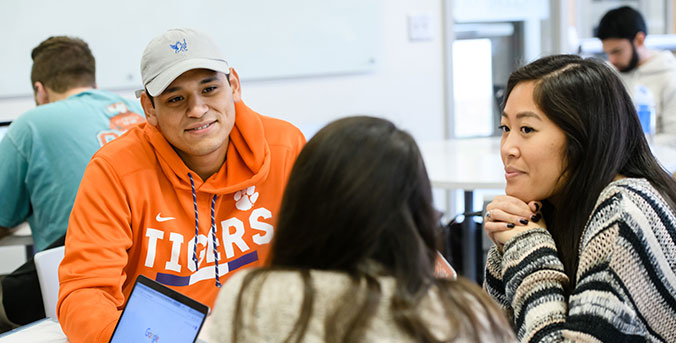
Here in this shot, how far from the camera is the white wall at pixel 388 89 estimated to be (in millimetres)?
4074

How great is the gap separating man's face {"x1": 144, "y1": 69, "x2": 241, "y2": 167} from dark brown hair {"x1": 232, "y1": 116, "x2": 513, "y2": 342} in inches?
31.4

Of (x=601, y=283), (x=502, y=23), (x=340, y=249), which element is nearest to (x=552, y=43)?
(x=502, y=23)

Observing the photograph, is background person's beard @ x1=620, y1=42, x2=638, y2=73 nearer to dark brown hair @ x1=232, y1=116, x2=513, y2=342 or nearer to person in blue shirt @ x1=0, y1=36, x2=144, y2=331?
person in blue shirt @ x1=0, y1=36, x2=144, y2=331

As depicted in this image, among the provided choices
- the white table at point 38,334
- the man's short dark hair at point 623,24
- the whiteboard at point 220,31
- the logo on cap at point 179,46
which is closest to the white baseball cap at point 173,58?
the logo on cap at point 179,46

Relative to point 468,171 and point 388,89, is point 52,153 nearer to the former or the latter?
point 468,171

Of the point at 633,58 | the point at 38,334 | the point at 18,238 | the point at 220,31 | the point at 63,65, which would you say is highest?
the point at 220,31

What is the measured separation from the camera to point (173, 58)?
5.34 ft

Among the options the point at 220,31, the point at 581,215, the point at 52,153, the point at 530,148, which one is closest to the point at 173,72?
the point at 530,148

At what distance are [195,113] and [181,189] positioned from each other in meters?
0.18

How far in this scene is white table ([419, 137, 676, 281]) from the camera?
101 inches

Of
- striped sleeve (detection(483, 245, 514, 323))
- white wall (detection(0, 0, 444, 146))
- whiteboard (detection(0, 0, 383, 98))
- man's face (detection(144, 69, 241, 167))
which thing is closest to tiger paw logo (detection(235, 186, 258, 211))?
man's face (detection(144, 69, 241, 167))

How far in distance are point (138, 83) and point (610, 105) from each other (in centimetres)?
291

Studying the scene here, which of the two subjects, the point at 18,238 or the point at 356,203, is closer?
the point at 356,203

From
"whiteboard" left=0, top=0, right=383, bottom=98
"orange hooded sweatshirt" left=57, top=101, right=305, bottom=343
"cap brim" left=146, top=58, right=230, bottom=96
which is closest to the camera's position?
"orange hooded sweatshirt" left=57, top=101, right=305, bottom=343
